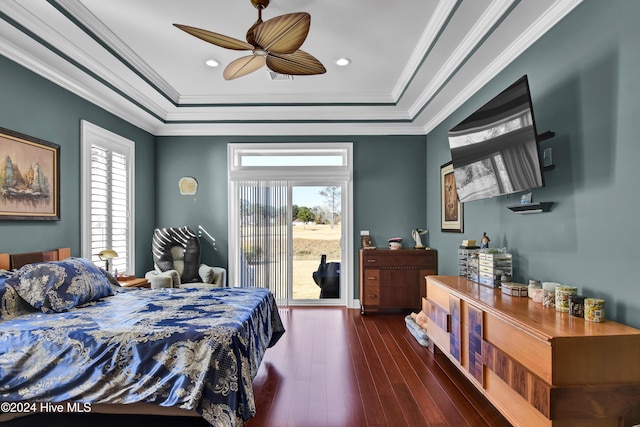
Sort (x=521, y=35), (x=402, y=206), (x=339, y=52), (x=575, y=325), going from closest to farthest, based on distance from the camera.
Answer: (x=575, y=325)
(x=521, y=35)
(x=339, y=52)
(x=402, y=206)

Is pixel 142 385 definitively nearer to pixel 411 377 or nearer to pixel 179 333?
pixel 179 333

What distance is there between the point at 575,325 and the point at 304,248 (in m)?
3.89

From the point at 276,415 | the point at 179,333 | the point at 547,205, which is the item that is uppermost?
the point at 547,205

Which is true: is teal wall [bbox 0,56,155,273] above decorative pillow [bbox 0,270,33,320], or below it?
above

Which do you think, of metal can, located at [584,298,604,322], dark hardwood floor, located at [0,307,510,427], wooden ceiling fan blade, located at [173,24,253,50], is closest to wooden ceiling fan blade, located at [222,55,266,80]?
wooden ceiling fan blade, located at [173,24,253,50]

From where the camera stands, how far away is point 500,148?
2582 mm

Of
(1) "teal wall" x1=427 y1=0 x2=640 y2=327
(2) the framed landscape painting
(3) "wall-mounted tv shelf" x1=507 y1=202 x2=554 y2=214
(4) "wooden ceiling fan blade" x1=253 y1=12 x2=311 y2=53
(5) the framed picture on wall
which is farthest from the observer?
(5) the framed picture on wall

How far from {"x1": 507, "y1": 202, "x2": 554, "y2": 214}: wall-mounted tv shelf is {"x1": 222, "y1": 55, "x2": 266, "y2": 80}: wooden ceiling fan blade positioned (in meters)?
2.24

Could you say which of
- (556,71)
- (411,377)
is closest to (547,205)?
(556,71)

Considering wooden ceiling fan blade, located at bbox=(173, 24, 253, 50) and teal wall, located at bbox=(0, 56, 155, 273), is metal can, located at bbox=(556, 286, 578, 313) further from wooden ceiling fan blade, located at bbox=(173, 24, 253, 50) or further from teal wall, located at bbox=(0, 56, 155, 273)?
teal wall, located at bbox=(0, 56, 155, 273)

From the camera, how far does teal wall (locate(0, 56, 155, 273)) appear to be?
291cm

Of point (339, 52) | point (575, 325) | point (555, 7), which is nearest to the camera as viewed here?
point (575, 325)

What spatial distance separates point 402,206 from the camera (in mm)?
5312

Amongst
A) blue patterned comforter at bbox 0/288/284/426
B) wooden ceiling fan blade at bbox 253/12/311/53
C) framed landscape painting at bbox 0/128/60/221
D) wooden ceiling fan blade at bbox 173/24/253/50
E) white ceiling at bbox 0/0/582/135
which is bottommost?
blue patterned comforter at bbox 0/288/284/426
